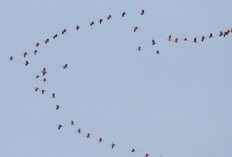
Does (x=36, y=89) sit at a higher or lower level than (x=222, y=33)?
lower

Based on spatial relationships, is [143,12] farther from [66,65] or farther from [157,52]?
[66,65]

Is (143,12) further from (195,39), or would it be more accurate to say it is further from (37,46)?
(37,46)

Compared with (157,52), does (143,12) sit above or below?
above

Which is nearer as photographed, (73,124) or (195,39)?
(195,39)

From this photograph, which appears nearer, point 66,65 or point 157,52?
point 157,52

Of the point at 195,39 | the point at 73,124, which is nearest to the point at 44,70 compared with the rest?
the point at 73,124

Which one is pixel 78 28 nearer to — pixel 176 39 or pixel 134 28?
pixel 134 28

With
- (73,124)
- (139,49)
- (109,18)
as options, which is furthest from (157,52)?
(73,124)

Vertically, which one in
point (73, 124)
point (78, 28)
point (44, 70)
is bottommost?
point (73, 124)
